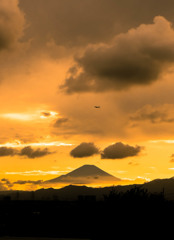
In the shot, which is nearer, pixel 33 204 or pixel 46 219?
pixel 46 219

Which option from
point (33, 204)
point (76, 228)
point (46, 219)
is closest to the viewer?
point (76, 228)

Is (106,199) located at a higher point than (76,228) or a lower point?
higher

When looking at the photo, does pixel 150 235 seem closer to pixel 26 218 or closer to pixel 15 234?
pixel 15 234

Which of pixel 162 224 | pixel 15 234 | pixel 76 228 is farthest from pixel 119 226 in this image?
pixel 15 234

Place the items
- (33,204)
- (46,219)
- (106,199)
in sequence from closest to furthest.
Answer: (106,199), (46,219), (33,204)

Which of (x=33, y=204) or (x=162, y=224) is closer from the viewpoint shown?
(x=162, y=224)

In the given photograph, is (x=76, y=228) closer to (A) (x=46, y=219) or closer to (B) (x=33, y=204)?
(A) (x=46, y=219)

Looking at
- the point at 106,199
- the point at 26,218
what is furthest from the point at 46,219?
the point at 106,199

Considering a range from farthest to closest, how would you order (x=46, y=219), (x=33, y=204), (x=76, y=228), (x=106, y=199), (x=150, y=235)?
(x=33, y=204), (x=46, y=219), (x=76, y=228), (x=106, y=199), (x=150, y=235)

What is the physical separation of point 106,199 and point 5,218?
33518mm

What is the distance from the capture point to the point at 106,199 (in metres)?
31.0

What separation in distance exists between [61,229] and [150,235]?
28940mm

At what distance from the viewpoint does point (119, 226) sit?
29.1m

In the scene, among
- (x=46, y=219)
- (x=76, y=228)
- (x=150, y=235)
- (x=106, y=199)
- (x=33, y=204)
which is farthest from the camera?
(x=33, y=204)
